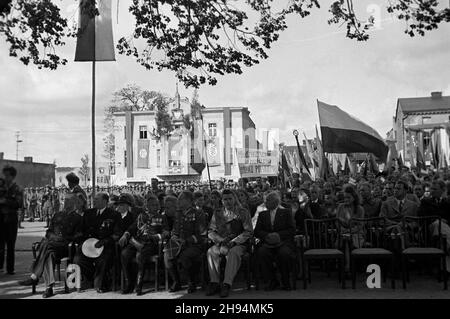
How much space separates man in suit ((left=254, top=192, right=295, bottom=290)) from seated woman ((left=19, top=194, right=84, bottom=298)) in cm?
304

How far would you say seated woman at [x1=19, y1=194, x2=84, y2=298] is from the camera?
793cm

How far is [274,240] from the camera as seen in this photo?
7.74m

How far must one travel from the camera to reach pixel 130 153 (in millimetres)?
61344

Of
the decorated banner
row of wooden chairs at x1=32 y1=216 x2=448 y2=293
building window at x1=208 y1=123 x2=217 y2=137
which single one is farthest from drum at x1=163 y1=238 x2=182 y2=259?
building window at x1=208 y1=123 x2=217 y2=137

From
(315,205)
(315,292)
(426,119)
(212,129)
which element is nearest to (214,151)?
(212,129)

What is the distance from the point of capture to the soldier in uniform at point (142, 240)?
781cm

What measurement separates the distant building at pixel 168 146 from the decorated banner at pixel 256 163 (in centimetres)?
3108

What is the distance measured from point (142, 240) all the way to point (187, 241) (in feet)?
2.43

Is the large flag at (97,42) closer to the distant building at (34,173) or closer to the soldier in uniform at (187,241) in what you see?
the soldier in uniform at (187,241)

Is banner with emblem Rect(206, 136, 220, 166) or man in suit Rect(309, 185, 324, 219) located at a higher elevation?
banner with emblem Rect(206, 136, 220, 166)

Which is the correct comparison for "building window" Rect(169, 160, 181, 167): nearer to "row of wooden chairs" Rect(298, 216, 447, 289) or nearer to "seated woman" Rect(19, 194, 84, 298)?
"seated woman" Rect(19, 194, 84, 298)

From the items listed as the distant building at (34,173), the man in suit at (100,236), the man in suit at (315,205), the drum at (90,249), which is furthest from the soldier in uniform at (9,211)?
the distant building at (34,173)

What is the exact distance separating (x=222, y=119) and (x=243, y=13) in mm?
52228

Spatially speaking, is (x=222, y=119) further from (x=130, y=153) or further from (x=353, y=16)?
(x=353, y=16)
